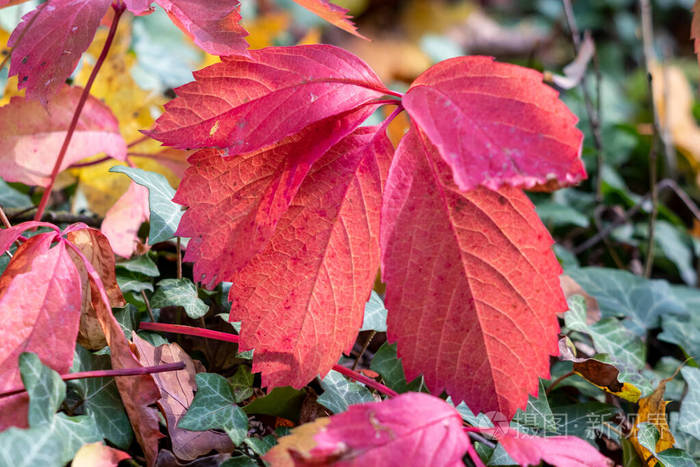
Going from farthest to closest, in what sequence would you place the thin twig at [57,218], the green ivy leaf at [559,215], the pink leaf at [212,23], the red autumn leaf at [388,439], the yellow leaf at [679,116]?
the yellow leaf at [679,116] → the green ivy leaf at [559,215] → the thin twig at [57,218] → the pink leaf at [212,23] → the red autumn leaf at [388,439]

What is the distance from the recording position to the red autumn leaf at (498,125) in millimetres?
479

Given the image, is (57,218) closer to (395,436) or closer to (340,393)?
(340,393)

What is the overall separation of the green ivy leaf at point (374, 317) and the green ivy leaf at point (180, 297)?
197 mm

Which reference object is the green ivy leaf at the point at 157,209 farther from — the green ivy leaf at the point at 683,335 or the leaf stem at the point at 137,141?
the green ivy leaf at the point at 683,335

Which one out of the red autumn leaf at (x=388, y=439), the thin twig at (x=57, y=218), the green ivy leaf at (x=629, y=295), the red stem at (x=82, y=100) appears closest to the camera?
the red autumn leaf at (x=388, y=439)

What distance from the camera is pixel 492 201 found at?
0.56 meters

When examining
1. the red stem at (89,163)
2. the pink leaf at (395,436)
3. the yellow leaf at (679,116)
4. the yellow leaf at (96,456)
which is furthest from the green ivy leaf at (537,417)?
the yellow leaf at (679,116)

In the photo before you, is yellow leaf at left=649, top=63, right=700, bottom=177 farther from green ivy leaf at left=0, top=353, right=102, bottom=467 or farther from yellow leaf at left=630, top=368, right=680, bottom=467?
green ivy leaf at left=0, top=353, right=102, bottom=467

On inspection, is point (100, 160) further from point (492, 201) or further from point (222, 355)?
point (492, 201)

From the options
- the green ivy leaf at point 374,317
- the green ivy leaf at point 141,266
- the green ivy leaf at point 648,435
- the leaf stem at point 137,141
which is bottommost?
the green ivy leaf at point 648,435

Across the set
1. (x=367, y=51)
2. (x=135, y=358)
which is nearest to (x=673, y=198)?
(x=135, y=358)

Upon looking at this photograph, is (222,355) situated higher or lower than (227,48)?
lower

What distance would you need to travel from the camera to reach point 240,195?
0.60 metres

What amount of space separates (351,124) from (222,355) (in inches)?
14.0
